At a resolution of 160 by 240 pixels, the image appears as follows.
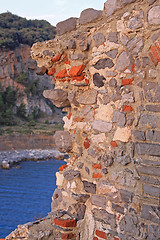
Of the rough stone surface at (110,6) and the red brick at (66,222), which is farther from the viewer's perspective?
the red brick at (66,222)

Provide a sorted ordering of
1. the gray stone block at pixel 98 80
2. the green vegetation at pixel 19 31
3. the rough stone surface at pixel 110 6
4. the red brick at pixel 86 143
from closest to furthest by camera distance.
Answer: the rough stone surface at pixel 110 6, the gray stone block at pixel 98 80, the red brick at pixel 86 143, the green vegetation at pixel 19 31

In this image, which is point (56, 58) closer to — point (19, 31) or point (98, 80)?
point (98, 80)

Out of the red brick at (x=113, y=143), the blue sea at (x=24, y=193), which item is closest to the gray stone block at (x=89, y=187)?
the red brick at (x=113, y=143)

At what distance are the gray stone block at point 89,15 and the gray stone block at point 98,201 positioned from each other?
171 centimetres

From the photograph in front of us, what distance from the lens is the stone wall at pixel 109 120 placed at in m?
1.96

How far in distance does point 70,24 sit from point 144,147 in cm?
156

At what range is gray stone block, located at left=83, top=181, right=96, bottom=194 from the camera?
7.73 feet

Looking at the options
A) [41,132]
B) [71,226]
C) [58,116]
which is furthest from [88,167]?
Result: [58,116]

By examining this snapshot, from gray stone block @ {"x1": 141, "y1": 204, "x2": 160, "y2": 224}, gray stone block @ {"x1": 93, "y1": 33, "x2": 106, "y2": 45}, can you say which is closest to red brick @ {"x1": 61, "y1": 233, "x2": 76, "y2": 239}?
gray stone block @ {"x1": 141, "y1": 204, "x2": 160, "y2": 224}

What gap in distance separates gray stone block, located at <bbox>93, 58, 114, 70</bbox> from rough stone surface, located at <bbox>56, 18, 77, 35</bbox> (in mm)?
570

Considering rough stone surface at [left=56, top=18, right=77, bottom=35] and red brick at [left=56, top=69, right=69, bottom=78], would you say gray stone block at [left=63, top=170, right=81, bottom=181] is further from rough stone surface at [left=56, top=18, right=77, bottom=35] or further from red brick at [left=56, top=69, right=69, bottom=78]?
rough stone surface at [left=56, top=18, right=77, bottom=35]

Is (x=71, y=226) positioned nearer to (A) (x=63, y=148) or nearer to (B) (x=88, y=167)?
(B) (x=88, y=167)

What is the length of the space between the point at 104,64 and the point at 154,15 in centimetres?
60

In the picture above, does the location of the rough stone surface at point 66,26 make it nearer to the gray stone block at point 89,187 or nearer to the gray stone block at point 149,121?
the gray stone block at point 149,121
